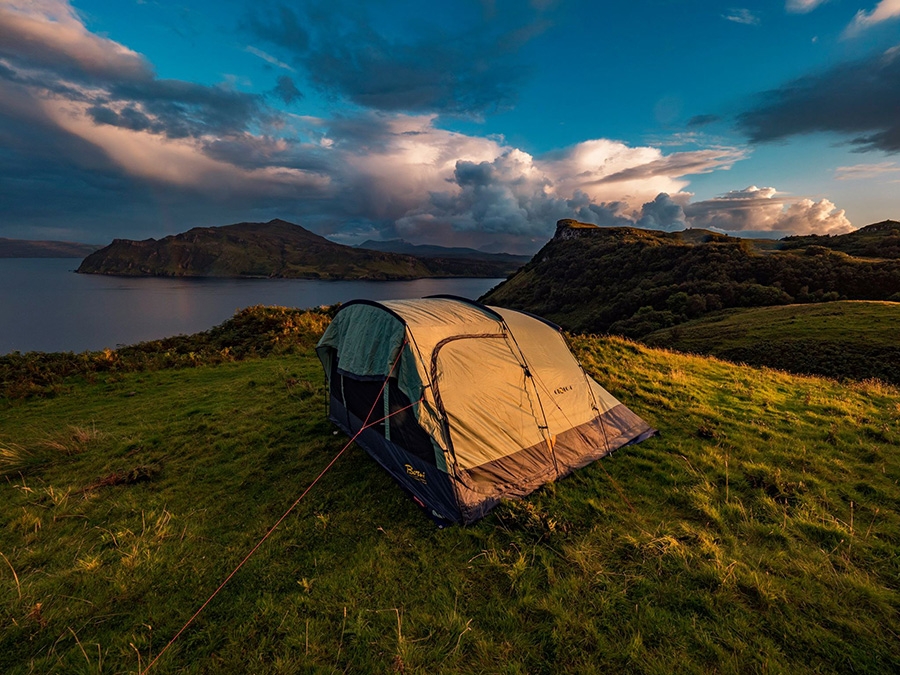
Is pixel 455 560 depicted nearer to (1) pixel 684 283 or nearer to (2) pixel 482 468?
(2) pixel 482 468

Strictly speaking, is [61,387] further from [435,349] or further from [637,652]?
[637,652]

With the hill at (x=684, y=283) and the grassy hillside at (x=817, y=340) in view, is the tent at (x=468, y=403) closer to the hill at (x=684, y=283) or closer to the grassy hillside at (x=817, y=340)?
the grassy hillside at (x=817, y=340)

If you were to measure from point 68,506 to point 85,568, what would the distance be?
8.36ft

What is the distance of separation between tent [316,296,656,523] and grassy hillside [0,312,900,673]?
0.47 metres

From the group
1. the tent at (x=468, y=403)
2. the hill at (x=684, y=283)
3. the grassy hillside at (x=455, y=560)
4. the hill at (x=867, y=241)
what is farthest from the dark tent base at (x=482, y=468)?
the hill at (x=867, y=241)

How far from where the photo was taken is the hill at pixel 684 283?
177 feet

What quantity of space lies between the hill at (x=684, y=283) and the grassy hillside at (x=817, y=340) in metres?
16.7

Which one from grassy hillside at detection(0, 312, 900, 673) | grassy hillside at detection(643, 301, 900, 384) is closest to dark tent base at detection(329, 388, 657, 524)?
grassy hillside at detection(0, 312, 900, 673)

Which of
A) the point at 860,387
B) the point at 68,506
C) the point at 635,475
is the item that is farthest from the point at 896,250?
the point at 68,506

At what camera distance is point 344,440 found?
859cm

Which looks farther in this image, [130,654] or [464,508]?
[464,508]

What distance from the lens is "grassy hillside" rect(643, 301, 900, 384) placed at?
25.2 m

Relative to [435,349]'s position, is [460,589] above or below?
below

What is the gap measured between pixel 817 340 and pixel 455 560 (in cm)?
3911
